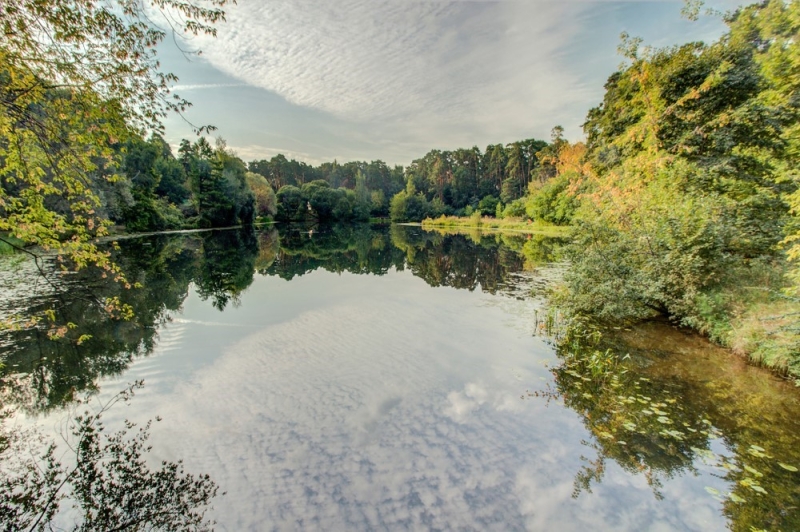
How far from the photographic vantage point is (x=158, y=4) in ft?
17.6

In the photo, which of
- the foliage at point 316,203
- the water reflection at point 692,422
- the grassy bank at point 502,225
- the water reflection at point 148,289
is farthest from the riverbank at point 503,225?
the water reflection at point 692,422

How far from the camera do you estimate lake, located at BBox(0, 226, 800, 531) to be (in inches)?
168

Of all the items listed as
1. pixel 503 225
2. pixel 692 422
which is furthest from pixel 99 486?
pixel 503 225

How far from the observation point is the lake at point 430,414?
168 inches

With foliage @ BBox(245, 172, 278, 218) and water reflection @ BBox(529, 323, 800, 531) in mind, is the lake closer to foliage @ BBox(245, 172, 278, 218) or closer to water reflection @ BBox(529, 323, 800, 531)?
water reflection @ BBox(529, 323, 800, 531)

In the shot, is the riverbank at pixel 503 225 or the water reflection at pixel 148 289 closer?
the water reflection at pixel 148 289

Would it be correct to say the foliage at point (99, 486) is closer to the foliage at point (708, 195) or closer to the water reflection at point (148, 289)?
the water reflection at point (148, 289)

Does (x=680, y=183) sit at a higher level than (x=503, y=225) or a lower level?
higher

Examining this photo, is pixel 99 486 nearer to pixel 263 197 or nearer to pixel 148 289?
pixel 148 289

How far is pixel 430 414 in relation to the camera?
6.21 meters

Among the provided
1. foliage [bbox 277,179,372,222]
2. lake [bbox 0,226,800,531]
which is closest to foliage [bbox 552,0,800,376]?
lake [bbox 0,226,800,531]

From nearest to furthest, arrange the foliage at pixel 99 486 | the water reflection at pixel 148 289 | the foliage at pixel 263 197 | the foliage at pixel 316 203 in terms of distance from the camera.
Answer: the foliage at pixel 99 486 < the water reflection at pixel 148 289 < the foliage at pixel 263 197 < the foliage at pixel 316 203

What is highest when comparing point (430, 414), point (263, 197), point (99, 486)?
point (263, 197)

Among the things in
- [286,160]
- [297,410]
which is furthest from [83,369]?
[286,160]
